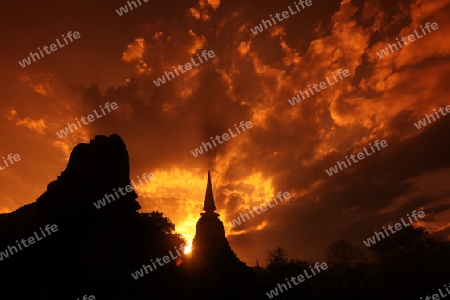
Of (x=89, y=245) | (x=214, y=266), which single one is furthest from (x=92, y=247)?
(x=214, y=266)

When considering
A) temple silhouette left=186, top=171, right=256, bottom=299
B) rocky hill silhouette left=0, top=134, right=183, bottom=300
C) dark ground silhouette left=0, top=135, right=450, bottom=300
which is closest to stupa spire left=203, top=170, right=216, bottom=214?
temple silhouette left=186, top=171, right=256, bottom=299

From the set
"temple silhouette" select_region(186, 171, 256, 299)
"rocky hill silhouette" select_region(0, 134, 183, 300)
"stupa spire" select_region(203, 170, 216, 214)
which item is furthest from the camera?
"stupa spire" select_region(203, 170, 216, 214)

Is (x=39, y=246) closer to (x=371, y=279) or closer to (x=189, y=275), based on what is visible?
(x=189, y=275)

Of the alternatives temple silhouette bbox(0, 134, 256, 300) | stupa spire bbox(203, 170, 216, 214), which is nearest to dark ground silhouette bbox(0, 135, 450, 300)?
temple silhouette bbox(0, 134, 256, 300)

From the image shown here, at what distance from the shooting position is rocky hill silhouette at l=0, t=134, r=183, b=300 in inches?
958

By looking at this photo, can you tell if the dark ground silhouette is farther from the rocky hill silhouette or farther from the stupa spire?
the stupa spire

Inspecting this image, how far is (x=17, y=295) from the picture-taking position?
22828 millimetres

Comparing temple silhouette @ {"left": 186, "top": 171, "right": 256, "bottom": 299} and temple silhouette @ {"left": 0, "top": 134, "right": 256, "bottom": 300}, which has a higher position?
temple silhouette @ {"left": 0, "top": 134, "right": 256, "bottom": 300}

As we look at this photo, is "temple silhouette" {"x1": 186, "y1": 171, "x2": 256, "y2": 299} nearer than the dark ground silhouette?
No

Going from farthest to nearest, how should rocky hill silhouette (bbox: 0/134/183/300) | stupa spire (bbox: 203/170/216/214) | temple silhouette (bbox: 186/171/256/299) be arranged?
stupa spire (bbox: 203/170/216/214), temple silhouette (bbox: 186/171/256/299), rocky hill silhouette (bbox: 0/134/183/300)

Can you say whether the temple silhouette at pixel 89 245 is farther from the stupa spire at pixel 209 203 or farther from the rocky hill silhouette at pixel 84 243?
the stupa spire at pixel 209 203

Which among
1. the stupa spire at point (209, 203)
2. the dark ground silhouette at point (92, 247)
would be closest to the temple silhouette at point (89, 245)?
the dark ground silhouette at point (92, 247)

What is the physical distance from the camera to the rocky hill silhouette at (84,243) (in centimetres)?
2433

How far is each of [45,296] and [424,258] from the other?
48.2m
